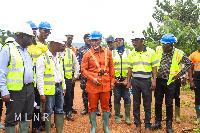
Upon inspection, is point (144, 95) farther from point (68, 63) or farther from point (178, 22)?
point (178, 22)

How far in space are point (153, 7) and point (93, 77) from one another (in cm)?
1506

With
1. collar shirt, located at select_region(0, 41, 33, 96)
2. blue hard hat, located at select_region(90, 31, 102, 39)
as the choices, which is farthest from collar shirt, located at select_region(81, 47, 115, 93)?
collar shirt, located at select_region(0, 41, 33, 96)

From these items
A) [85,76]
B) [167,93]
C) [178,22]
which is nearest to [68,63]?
[85,76]

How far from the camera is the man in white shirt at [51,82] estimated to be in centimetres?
364

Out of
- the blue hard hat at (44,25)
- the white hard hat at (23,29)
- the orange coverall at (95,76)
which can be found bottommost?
the orange coverall at (95,76)

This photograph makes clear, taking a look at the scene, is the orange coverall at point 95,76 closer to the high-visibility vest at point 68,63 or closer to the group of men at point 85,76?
the group of men at point 85,76

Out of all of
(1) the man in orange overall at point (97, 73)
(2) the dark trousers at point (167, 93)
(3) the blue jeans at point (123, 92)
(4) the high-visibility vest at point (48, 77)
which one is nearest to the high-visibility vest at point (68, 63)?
(1) the man in orange overall at point (97, 73)

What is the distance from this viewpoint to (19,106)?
319 cm

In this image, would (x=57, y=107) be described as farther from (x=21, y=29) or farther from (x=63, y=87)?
(x=21, y=29)

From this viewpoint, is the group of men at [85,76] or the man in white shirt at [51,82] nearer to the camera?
the group of men at [85,76]

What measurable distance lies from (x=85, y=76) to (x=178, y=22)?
A: 35.1 feet

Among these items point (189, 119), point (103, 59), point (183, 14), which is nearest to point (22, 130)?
point (103, 59)

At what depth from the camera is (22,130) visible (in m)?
3.50

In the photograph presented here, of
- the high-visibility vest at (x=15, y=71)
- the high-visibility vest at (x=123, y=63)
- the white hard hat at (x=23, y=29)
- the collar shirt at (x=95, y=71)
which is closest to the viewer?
the high-visibility vest at (x=15, y=71)
